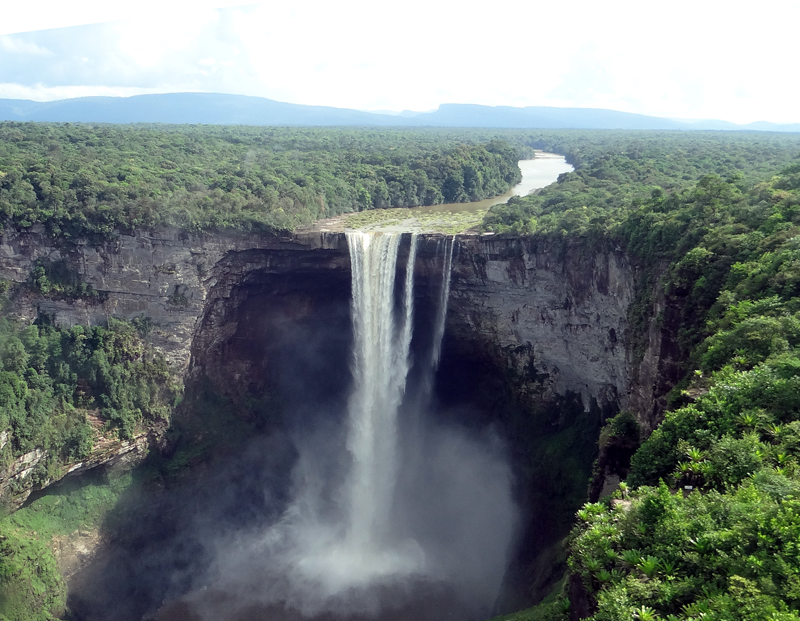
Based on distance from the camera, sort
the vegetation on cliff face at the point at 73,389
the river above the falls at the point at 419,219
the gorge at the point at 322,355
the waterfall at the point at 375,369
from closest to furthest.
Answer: the gorge at the point at 322,355, the vegetation on cliff face at the point at 73,389, the waterfall at the point at 375,369, the river above the falls at the point at 419,219

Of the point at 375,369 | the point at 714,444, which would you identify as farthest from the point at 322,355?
the point at 714,444

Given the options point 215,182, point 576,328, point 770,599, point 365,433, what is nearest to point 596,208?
point 576,328

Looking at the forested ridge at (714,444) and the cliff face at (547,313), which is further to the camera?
the cliff face at (547,313)

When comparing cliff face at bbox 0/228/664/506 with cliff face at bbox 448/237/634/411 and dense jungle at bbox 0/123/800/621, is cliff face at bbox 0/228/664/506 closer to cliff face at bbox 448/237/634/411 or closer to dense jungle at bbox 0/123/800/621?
cliff face at bbox 448/237/634/411

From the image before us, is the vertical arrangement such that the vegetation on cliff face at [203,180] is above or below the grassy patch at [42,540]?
above

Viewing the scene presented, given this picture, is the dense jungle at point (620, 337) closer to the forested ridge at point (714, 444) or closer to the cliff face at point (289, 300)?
the forested ridge at point (714, 444)

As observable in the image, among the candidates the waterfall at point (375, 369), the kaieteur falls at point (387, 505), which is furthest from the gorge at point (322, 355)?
the waterfall at point (375, 369)
